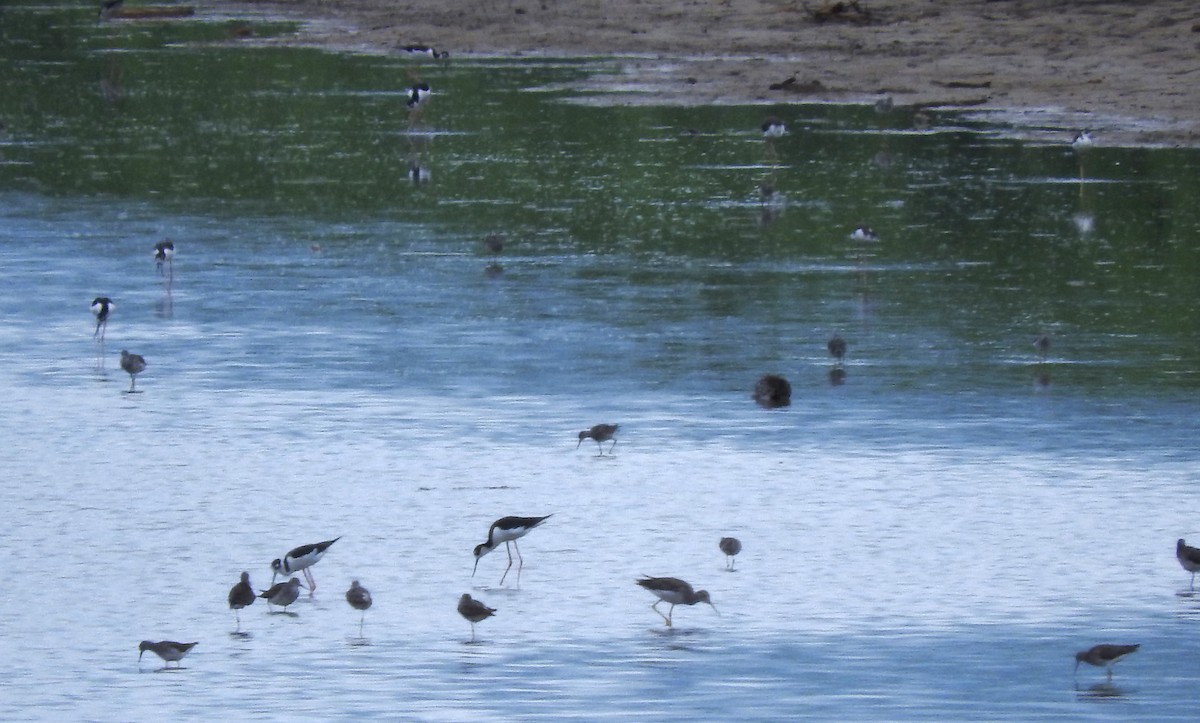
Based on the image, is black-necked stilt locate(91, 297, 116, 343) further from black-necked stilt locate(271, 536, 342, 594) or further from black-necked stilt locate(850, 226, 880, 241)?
black-necked stilt locate(850, 226, 880, 241)

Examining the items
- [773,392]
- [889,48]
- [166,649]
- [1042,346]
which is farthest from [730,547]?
[889,48]

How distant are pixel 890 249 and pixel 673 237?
99.9 inches

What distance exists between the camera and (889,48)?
39844mm

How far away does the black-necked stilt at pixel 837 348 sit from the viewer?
18.2 meters

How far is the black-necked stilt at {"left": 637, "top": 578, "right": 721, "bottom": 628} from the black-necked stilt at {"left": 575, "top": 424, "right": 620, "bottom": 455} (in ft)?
11.5

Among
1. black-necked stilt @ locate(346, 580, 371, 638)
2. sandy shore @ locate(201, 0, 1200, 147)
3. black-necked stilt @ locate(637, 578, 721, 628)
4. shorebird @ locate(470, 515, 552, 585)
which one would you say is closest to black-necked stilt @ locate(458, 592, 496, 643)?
black-necked stilt @ locate(346, 580, 371, 638)

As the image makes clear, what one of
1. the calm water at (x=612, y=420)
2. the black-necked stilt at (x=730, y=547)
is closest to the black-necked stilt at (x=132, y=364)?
the calm water at (x=612, y=420)

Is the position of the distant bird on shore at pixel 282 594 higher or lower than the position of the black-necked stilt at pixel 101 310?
lower

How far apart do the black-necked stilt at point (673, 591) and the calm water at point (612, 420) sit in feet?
0.59

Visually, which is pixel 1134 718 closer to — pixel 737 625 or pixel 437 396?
pixel 737 625

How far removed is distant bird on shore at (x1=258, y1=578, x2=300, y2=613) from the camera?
40.3ft

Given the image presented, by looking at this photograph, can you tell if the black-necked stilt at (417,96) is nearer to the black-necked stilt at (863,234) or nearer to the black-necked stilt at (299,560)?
the black-necked stilt at (863,234)

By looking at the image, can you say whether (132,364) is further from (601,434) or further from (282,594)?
(282,594)

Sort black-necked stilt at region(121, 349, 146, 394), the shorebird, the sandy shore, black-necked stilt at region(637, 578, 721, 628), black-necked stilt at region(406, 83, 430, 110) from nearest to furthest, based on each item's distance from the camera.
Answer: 1. black-necked stilt at region(637, 578, 721, 628)
2. the shorebird
3. black-necked stilt at region(121, 349, 146, 394)
4. the sandy shore
5. black-necked stilt at region(406, 83, 430, 110)
